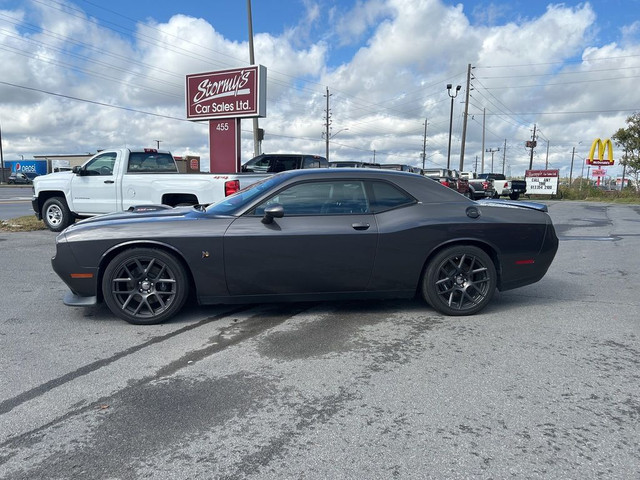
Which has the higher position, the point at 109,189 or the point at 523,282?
the point at 109,189

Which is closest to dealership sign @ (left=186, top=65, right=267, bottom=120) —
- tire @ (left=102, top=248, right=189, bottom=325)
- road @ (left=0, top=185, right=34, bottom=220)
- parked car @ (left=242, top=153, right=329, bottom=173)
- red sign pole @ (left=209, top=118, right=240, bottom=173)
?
red sign pole @ (left=209, top=118, right=240, bottom=173)

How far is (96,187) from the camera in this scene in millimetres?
10320

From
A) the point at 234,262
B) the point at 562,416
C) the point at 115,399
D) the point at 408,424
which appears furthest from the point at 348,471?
the point at 234,262

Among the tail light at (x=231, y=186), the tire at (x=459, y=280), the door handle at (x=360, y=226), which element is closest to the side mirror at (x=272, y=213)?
the door handle at (x=360, y=226)

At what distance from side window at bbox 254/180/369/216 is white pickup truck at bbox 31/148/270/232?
4.40 metres

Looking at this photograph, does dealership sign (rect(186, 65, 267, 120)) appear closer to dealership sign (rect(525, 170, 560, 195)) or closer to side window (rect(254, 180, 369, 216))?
side window (rect(254, 180, 369, 216))

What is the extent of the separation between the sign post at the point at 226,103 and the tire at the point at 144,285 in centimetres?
1036

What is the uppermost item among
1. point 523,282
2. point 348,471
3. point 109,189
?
point 109,189

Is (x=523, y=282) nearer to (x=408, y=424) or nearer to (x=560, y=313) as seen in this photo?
(x=560, y=313)

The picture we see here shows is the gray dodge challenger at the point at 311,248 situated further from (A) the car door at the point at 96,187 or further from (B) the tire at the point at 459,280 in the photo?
(A) the car door at the point at 96,187

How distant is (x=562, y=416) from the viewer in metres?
2.79

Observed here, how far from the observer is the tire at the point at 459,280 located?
4.64m

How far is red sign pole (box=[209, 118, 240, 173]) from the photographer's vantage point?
14.7m

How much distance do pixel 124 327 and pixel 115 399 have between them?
4.88ft
